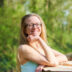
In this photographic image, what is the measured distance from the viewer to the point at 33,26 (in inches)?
59.4

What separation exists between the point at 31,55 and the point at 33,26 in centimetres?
17

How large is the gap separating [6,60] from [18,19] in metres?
1.21

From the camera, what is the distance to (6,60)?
7117 millimetres

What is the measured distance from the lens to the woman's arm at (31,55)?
142cm

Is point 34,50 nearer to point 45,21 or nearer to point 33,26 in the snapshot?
point 33,26

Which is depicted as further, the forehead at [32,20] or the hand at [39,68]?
the forehead at [32,20]

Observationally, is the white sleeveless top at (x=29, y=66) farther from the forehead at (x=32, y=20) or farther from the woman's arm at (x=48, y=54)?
the forehead at (x=32, y=20)

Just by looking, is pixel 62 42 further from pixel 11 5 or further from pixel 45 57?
pixel 45 57

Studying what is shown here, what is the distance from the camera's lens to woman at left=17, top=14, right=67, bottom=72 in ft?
4.70

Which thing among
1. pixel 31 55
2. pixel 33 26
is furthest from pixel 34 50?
pixel 33 26

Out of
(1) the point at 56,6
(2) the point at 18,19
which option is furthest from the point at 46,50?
(1) the point at 56,6

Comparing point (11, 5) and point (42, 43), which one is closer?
point (42, 43)

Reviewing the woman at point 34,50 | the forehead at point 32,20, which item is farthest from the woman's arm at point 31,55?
the forehead at point 32,20

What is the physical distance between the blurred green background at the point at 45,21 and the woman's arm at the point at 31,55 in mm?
5314
